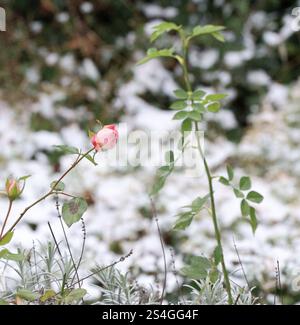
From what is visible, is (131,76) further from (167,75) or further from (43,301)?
(43,301)

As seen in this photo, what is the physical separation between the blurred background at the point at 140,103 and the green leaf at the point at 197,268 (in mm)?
→ 1085

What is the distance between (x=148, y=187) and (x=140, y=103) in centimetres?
73

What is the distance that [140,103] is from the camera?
317cm

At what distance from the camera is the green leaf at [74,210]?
3.07 feet

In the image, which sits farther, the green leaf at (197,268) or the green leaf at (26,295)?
the green leaf at (197,268)

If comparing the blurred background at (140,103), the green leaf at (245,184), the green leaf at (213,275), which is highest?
the blurred background at (140,103)

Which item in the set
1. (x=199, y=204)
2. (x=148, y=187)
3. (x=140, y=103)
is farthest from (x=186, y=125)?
(x=140, y=103)

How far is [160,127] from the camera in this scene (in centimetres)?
292

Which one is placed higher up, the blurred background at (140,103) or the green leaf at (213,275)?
the blurred background at (140,103)

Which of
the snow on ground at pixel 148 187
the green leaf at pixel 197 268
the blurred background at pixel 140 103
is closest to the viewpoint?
the green leaf at pixel 197 268

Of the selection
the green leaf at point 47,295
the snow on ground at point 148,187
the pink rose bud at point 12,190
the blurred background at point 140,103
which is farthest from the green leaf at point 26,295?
A: the blurred background at point 140,103

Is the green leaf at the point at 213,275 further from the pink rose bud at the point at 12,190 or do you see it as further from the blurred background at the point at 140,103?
the blurred background at the point at 140,103

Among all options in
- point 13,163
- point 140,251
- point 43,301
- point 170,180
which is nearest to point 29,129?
point 13,163

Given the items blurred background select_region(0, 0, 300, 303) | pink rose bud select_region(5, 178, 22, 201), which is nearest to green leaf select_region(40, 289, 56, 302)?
pink rose bud select_region(5, 178, 22, 201)
